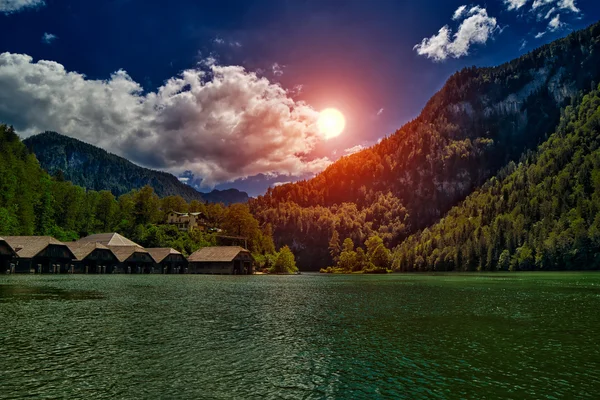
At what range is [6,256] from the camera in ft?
316

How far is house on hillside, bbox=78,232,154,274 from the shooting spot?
4857 inches

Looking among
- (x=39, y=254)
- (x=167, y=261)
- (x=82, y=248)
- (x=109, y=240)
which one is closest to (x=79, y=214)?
(x=109, y=240)

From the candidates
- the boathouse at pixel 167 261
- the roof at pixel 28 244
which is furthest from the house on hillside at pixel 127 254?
the roof at pixel 28 244

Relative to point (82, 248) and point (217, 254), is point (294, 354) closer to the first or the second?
point (82, 248)

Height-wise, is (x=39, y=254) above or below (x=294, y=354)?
above

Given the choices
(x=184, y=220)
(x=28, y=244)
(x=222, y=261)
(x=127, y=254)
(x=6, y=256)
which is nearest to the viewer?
(x=6, y=256)

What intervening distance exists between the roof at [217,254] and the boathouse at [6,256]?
4922 cm

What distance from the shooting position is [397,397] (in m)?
12.3

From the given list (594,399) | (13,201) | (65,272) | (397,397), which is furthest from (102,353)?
(13,201)

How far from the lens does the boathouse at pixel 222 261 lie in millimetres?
128375

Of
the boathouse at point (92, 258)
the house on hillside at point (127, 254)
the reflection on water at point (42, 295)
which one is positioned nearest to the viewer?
the reflection on water at point (42, 295)

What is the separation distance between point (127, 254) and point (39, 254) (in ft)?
82.3

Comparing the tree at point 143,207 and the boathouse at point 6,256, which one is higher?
the tree at point 143,207

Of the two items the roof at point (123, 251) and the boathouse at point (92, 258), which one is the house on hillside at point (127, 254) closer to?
the roof at point (123, 251)
